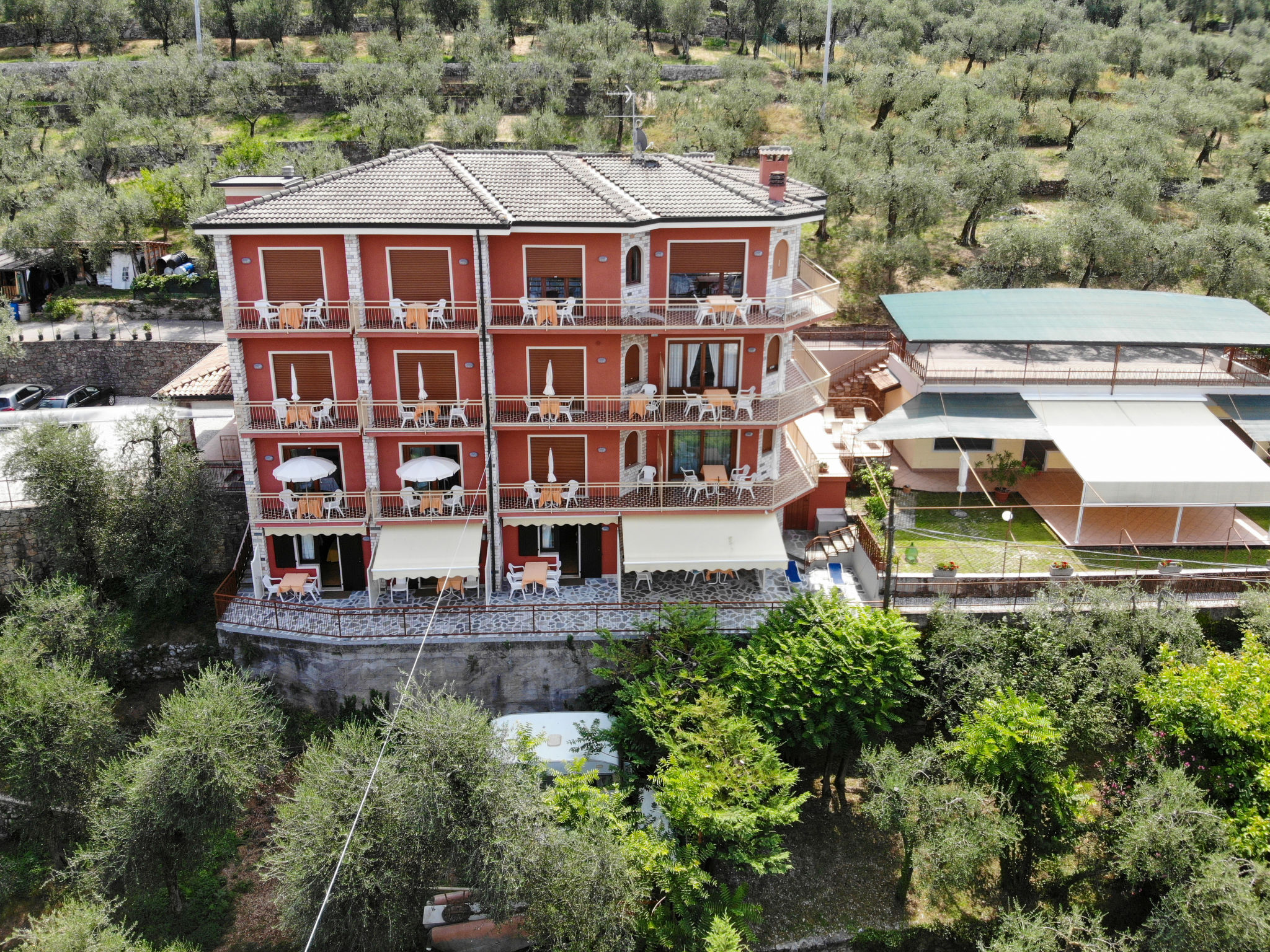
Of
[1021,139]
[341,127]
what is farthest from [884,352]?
[341,127]

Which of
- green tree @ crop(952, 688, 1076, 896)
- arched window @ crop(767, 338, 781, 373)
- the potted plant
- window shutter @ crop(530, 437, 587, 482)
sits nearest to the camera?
green tree @ crop(952, 688, 1076, 896)

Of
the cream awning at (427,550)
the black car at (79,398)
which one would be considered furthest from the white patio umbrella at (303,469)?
the black car at (79,398)

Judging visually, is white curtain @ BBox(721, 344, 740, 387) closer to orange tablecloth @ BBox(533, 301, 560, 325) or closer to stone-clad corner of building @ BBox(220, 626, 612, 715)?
orange tablecloth @ BBox(533, 301, 560, 325)

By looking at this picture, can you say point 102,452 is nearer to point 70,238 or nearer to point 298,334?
point 298,334

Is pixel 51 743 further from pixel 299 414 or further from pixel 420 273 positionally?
pixel 420 273

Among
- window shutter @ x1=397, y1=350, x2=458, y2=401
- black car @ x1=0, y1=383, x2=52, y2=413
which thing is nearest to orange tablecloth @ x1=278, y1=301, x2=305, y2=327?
window shutter @ x1=397, y1=350, x2=458, y2=401

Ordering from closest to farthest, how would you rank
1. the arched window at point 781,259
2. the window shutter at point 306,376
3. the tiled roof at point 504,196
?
1. the tiled roof at point 504,196
2. the window shutter at point 306,376
3. the arched window at point 781,259

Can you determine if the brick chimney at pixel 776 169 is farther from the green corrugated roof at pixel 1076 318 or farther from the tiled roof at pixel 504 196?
the green corrugated roof at pixel 1076 318
